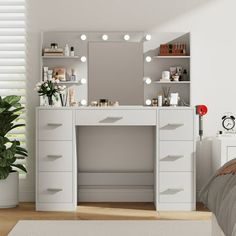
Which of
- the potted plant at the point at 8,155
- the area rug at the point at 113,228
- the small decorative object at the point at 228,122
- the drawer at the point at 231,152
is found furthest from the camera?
the small decorative object at the point at 228,122

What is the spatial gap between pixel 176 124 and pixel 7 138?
1.50 m

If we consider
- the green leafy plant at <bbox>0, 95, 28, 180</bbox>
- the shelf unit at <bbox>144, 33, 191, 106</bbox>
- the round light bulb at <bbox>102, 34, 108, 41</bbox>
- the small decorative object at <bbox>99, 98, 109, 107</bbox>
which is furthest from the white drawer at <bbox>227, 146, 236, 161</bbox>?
the green leafy plant at <bbox>0, 95, 28, 180</bbox>

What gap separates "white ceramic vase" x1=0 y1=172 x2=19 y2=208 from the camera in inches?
203

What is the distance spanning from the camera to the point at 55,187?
201 inches

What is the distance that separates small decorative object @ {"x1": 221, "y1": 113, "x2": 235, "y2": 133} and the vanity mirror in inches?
14.8

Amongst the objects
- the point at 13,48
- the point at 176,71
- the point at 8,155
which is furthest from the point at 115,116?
the point at 13,48

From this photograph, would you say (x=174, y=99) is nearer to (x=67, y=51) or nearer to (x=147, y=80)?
(x=147, y=80)

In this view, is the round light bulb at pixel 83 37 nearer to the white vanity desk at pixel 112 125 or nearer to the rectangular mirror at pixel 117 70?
the rectangular mirror at pixel 117 70

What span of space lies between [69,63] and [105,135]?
763 millimetres

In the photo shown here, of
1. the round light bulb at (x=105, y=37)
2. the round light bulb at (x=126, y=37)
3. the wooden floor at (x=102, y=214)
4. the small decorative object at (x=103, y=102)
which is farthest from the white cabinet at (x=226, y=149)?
the round light bulb at (x=105, y=37)

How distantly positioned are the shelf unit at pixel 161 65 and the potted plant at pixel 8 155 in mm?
1233

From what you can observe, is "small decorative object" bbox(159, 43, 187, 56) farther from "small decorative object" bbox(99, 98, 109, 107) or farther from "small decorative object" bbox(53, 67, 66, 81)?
"small decorative object" bbox(53, 67, 66, 81)

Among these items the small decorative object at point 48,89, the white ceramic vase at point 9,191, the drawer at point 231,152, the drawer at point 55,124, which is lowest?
the white ceramic vase at point 9,191

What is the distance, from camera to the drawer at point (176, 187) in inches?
201
